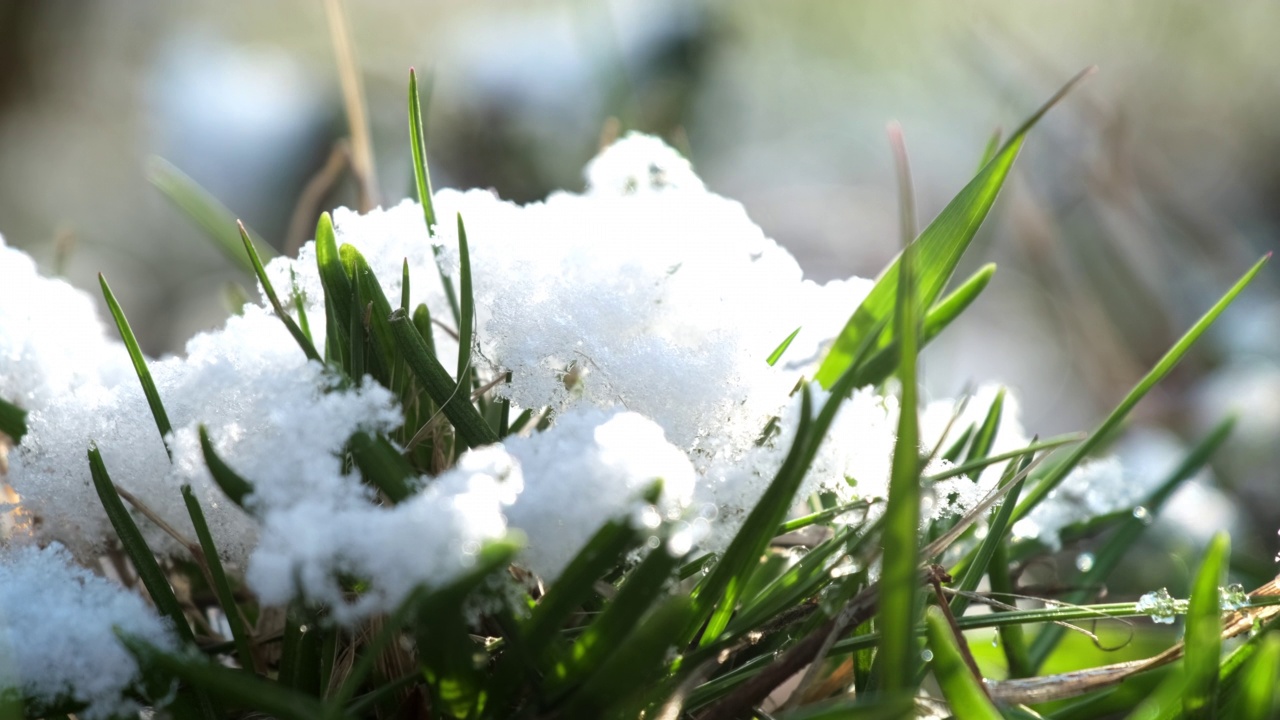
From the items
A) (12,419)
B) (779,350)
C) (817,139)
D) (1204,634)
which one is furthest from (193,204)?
(817,139)

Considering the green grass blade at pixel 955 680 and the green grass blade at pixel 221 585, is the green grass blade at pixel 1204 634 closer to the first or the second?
the green grass blade at pixel 955 680

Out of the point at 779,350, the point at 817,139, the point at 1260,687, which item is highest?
the point at 817,139

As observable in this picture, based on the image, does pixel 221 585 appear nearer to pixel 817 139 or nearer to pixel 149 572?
pixel 149 572

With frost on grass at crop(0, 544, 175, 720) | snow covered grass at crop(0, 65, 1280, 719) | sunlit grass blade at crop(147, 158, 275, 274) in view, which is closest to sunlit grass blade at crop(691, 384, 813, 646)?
snow covered grass at crop(0, 65, 1280, 719)

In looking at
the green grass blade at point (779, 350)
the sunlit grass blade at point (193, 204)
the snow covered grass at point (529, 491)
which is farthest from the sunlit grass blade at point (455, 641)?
the sunlit grass blade at point (193, 204)

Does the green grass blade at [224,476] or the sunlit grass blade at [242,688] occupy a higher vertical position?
the green grass blade at [224,476]

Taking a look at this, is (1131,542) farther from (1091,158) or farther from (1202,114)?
(1202,114)

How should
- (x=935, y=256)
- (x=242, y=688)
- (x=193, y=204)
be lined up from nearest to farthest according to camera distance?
(x=242, y=688) → (x=935, y=256) → (x=193, y=204)
